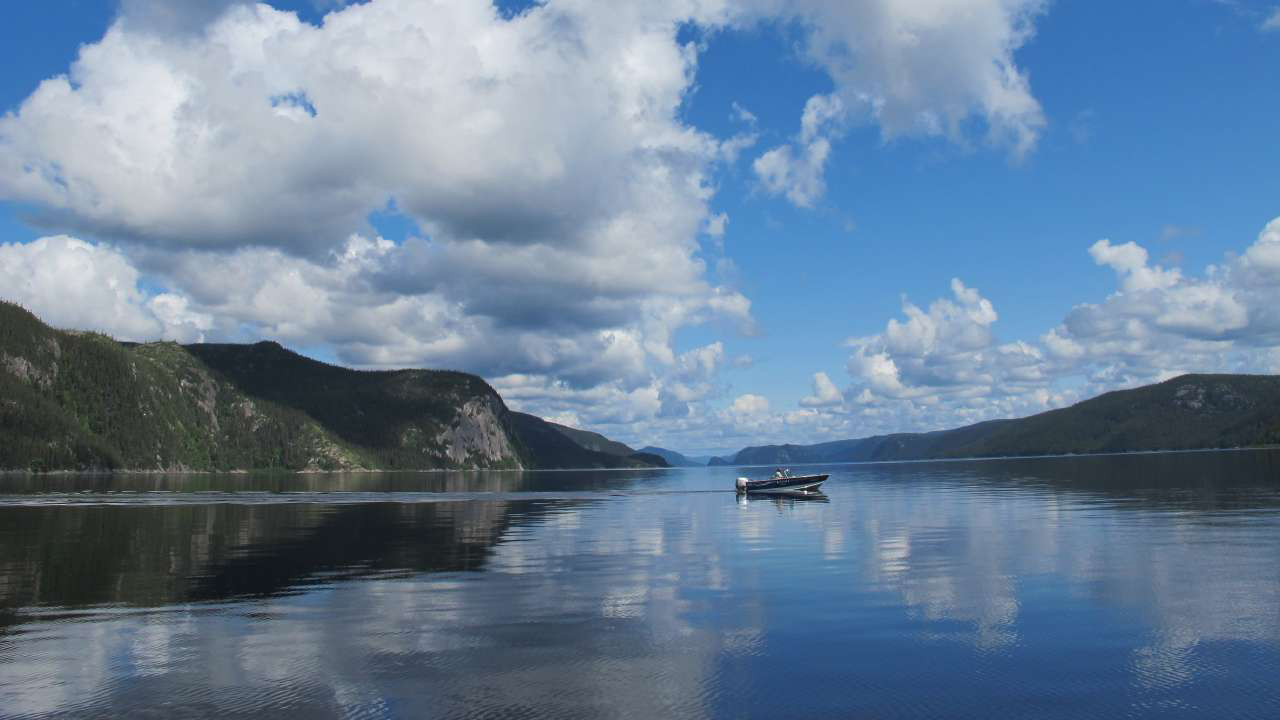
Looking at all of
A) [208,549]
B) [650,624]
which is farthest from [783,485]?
[650,624]

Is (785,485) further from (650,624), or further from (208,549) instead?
(650,624)

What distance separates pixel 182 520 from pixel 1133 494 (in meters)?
118

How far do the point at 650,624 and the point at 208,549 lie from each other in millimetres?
40272

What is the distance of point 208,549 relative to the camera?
58.7 meters

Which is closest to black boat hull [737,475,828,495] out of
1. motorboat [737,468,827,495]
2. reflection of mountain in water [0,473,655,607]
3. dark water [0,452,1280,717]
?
motorboat [737,468,827,495]

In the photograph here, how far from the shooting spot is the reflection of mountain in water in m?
41.4

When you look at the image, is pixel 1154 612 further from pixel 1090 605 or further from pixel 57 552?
pixel 57 552

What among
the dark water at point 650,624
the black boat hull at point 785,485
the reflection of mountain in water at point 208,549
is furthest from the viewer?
the black boat hull at point 785,485

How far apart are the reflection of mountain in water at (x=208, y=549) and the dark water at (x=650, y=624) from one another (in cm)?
43

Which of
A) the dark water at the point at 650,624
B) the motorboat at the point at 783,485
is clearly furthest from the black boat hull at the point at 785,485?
the dark water at the point at 650,624

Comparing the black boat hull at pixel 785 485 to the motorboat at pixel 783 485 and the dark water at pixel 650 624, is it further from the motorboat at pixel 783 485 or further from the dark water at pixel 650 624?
the dark water at pixel 650 624

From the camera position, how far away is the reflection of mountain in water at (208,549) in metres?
41.4

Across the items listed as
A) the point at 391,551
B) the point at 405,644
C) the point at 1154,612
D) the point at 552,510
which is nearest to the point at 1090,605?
the point at 1154,612

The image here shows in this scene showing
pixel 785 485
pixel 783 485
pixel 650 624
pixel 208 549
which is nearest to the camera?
pixel 650 624
